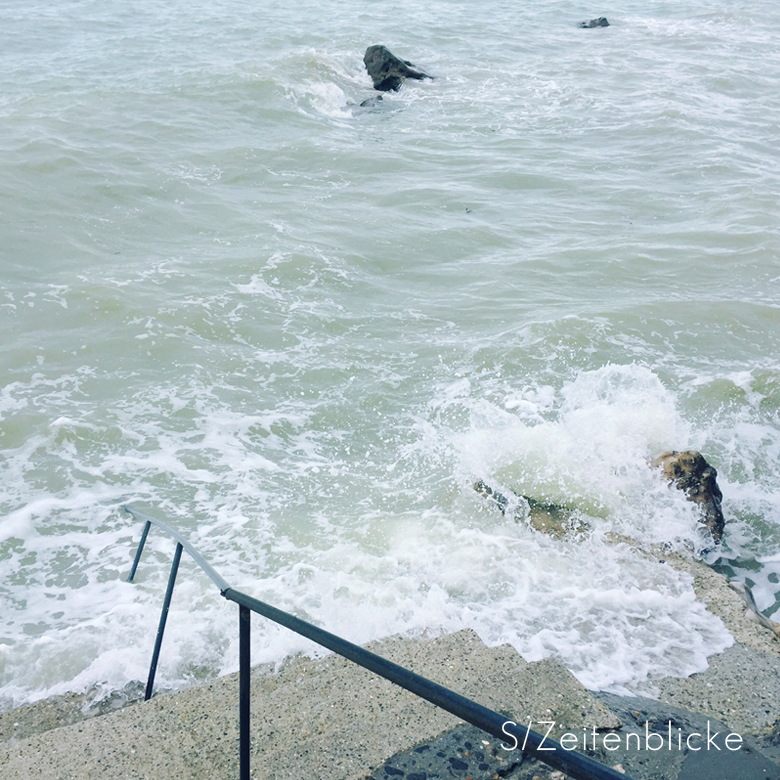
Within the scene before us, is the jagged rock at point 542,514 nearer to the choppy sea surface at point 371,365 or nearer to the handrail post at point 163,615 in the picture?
the choppy sea surface at point 371,365

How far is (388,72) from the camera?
67.1 feet

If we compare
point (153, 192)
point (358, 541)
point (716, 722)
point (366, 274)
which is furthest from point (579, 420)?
point (153, 192)

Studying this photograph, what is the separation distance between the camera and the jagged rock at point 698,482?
588 cm

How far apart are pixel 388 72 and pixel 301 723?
19697 millimetres

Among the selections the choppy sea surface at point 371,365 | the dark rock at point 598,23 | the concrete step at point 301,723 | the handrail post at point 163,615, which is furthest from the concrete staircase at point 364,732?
the dark rock at point 598,23

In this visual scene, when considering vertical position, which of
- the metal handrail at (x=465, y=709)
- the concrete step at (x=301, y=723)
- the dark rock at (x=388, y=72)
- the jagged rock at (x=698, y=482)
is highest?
the metal handrail at (x=465, y=709)

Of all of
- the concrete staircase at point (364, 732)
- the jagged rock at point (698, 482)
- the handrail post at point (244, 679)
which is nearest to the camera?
the handrail post at point (244, 679)

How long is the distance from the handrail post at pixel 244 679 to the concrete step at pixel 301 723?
537 mm

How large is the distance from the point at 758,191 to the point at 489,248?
17.6 ft

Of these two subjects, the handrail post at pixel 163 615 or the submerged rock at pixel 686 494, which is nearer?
the handrail post at pixel 163 615

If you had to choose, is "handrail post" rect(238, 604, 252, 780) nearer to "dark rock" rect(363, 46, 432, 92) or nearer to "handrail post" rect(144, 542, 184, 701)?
"handrail post" rect(144, 542, 184, 701)

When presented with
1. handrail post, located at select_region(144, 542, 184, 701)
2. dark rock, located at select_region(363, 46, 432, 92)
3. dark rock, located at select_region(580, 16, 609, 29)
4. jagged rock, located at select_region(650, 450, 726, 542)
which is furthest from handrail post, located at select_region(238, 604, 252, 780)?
dark rock, located at select_region(580, 16, 609, 29)

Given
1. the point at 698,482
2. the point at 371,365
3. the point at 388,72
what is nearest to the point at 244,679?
the point at 698,482

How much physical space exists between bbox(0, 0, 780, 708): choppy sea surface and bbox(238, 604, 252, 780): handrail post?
6.97 feet
